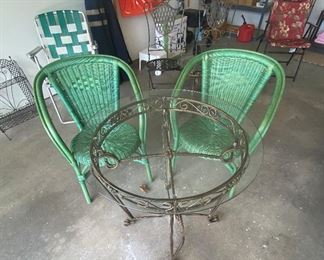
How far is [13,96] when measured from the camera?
7.48 ft

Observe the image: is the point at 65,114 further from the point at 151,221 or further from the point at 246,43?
the point at 246,43

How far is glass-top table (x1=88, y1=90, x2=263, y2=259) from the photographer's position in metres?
0.91

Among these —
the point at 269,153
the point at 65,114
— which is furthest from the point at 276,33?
the point at 65,114

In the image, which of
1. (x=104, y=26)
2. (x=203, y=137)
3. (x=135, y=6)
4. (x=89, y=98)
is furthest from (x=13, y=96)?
(x=203, y=137)

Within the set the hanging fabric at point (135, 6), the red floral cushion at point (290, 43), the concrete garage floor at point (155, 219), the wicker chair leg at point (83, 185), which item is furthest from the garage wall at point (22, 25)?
the red floral cushion at point (290, 43)

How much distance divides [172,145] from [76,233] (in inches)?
30.9

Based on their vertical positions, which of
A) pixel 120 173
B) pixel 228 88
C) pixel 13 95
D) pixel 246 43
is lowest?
pixel 246 43

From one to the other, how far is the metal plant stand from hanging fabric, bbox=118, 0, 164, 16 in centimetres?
132

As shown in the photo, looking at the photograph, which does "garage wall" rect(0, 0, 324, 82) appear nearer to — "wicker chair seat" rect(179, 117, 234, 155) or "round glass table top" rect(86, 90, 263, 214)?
"round glass table top" rect(86, 90, 263, 214)

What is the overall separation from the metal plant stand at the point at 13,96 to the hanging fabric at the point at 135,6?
1.32 meters

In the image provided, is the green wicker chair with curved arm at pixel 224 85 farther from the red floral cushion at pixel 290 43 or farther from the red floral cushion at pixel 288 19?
the red floral cushion at pixel 288 19

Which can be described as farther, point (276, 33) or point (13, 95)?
point (276, 33)

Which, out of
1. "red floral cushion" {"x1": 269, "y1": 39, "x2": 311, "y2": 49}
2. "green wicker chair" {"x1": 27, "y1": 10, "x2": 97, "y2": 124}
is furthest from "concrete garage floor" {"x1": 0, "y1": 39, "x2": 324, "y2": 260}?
"red floral cushion" {"x1": 269, "y1": 39, "x2": 311, "y2": 49}

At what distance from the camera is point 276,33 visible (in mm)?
2920
